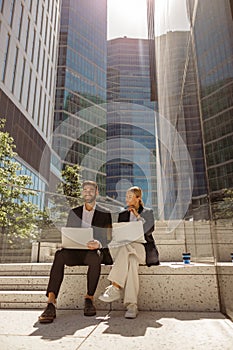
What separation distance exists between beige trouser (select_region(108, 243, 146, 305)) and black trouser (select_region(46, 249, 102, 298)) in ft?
0.54

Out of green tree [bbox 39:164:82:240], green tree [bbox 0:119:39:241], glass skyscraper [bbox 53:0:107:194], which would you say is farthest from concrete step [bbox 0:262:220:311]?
glass skyscraper [bbox 53:0:107:194]

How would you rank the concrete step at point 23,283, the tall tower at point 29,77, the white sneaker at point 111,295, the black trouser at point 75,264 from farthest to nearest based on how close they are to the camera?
the tall tower at point 29,77 → the concrete step at point 23,283 → the black trouser at point 75,264 → the white sneaker at point 111,295

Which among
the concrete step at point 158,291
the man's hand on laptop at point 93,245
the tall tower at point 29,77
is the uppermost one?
the tall tower at point 29,77

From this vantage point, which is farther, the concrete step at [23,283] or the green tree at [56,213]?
the green tree at [56,213]

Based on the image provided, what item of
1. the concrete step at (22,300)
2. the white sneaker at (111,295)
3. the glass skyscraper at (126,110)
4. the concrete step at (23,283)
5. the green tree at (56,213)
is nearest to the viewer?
the white sneaker at (111,295)

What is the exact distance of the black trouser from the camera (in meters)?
2.36

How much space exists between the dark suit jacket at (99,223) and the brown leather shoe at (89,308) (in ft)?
1.85

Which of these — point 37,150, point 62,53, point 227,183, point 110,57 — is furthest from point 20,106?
point 110,57

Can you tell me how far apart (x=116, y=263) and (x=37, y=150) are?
21115 mm

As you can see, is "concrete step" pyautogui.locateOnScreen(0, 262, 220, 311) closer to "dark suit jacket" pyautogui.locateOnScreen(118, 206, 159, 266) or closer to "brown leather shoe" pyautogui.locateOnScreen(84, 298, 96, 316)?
"dark suit jacket" pyautogui.locateOnScreen(118, 206, 159, 266)

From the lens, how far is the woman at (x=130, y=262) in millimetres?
2268

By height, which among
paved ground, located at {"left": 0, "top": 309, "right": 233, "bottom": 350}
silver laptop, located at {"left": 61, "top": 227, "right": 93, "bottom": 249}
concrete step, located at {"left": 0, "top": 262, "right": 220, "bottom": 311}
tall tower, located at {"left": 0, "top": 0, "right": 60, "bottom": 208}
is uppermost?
tall tower, located at {"left": 0, "top": 0, "right": 60, "bottom": 208}

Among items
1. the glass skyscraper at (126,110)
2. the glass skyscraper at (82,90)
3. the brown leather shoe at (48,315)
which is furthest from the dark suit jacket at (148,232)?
the glass skyscraper at (82,90)

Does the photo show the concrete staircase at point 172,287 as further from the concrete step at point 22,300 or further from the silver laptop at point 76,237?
the silver laptop at point 76,237
